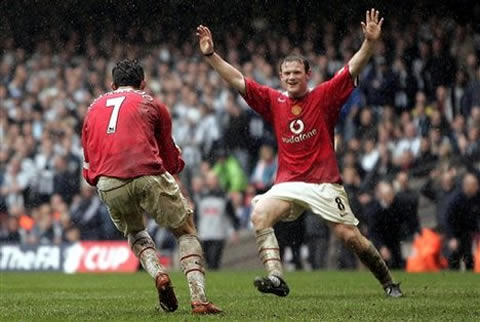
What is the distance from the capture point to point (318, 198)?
430 inches

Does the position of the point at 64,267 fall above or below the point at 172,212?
below

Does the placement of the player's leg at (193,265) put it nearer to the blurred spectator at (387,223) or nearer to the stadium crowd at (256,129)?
the stadium crowd at (256,129)

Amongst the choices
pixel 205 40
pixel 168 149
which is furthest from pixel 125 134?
pixel 205 40

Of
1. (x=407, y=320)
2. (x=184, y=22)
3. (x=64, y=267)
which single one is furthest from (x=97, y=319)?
(x=184, y=22)

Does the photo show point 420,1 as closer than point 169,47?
Yes

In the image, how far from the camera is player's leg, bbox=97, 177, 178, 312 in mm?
8832

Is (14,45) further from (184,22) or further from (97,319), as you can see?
Result: (97,319)

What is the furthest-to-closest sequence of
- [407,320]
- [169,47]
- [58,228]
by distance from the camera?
1. [169,47]
2. [58,228]
3. [407,320]

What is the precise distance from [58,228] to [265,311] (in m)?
14.3

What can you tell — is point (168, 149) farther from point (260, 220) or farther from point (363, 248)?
point (363, 248)

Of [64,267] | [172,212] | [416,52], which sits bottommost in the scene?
[64,267]

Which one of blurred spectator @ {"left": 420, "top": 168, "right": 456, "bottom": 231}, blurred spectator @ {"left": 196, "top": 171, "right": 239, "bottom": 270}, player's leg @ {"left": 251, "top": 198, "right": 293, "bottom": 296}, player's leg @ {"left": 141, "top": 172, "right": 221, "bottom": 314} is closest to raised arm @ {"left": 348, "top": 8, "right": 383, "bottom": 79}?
player's leg @ {"left": 251, "top": 198, "right": 293, "bottom": 296}

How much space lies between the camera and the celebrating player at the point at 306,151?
10891mm

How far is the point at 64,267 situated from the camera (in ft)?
68.5
